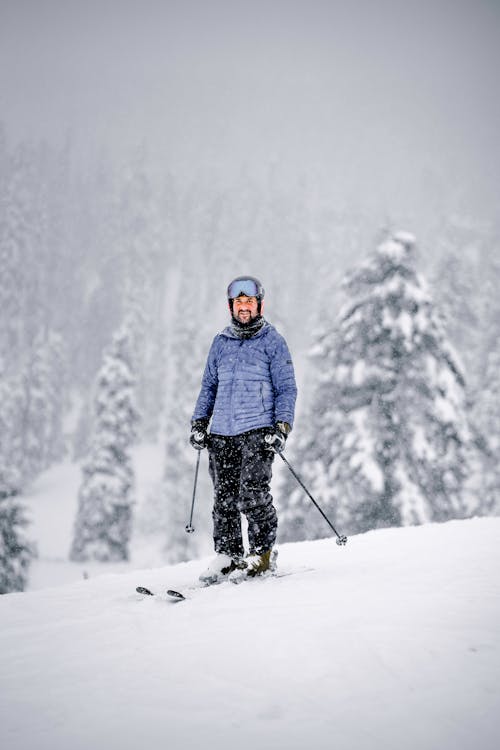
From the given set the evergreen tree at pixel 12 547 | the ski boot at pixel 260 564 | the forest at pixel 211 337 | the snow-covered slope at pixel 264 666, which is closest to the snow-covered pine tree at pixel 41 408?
the forest at pixel 211 337

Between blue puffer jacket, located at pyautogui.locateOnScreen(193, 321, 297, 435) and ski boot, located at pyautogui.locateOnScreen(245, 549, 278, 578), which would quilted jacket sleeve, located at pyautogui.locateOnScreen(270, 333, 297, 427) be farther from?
ski boot, located at pyautogui.locateOnScreen(245, 549, 278, 578)

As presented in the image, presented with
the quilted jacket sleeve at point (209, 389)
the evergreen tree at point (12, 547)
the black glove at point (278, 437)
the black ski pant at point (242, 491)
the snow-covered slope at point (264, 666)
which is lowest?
the evergreen tree at point (12, 547)

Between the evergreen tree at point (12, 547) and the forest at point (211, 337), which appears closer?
the forest at point (211, 337)

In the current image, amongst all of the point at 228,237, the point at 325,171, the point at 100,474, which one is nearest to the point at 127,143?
the point at 325,171

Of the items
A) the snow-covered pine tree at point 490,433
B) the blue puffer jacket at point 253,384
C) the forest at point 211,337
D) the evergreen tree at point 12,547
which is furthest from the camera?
the snow-covered pine tree at point 490,433

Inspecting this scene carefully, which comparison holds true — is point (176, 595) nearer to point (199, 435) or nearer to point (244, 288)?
point (199, 435)

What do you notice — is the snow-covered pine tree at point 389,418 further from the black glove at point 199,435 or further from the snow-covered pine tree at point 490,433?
the black glove at point 199,435

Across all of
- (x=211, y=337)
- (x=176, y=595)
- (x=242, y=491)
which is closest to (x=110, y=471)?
(x=242, y=491)

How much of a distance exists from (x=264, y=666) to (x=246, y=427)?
2187mm

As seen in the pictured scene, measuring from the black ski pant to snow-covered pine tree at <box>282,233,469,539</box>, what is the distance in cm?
764

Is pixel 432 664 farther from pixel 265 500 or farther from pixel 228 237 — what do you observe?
pixel 228 237

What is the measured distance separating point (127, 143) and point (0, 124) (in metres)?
56.7

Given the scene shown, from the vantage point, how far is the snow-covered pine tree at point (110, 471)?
82.8ft

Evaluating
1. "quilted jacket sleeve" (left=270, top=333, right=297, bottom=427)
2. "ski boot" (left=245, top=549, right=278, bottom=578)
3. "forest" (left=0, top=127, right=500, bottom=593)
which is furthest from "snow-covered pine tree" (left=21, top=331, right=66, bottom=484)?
"quilted jacket sleeve" (left=270, top=333, right=297, bottom=427)
